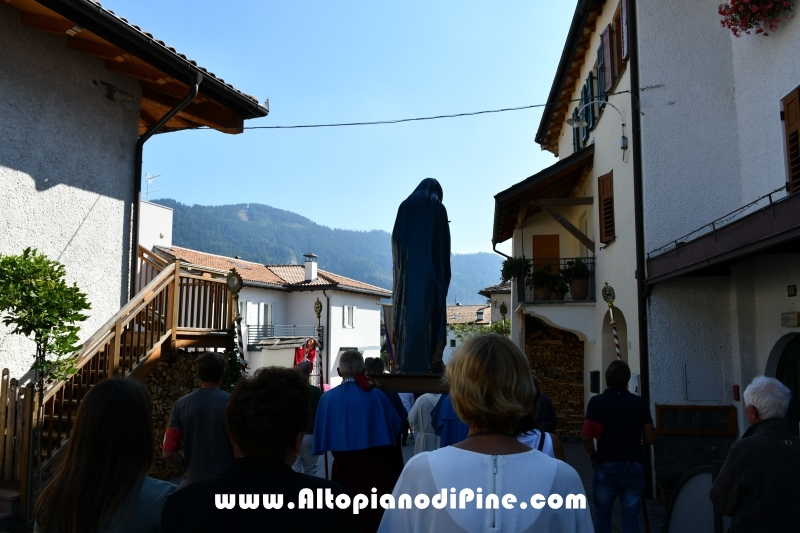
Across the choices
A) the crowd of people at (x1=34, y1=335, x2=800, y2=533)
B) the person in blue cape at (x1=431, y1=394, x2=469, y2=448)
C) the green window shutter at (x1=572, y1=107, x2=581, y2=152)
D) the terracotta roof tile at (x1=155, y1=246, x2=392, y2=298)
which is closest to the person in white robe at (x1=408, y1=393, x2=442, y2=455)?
the person in blue cape at (x1=431, y1=394, x2=469, y2=448)

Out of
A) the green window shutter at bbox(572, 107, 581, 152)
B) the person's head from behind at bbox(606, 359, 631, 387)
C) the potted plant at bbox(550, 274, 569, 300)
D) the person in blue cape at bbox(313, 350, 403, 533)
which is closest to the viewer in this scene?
the person in blue cape at bbox(313, 350, 403, 533)

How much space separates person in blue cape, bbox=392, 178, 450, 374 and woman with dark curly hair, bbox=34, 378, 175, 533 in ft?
11.9

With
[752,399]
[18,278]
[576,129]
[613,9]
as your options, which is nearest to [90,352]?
[18,278]

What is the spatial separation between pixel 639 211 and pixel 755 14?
302 cm

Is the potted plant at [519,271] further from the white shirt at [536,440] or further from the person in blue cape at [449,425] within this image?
the white shirt at [536,440]

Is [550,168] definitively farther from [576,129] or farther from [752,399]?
[752,399]

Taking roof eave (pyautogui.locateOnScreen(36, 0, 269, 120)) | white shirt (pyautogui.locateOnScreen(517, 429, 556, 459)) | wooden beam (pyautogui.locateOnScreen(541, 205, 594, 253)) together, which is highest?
roof eave (pyautogui.locateOnScreen(36, 0, 269, 120))

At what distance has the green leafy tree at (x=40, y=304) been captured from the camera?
7004 mm

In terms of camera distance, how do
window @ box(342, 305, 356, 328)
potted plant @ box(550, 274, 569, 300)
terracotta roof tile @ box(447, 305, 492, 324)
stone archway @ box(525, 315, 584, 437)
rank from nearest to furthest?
potted plant @ box(550, 274, 569, 300), stone archway @ box(525, 315, 584, 437), window @ box(342, 305, 356, 328), terracotta roof tile @ box(447, 305, 492, 324)

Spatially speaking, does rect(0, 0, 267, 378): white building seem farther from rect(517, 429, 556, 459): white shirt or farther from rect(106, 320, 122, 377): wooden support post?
rect(517, 429, 556, 459): white shirt

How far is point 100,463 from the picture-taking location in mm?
2234

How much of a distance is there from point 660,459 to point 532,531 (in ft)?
27.5

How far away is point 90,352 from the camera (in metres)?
8.54

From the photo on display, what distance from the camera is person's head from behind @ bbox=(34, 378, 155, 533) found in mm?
2180
